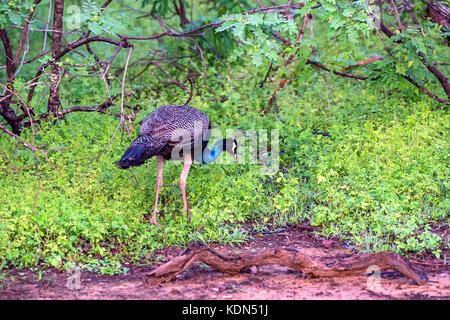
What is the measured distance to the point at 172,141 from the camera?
570 centimetres

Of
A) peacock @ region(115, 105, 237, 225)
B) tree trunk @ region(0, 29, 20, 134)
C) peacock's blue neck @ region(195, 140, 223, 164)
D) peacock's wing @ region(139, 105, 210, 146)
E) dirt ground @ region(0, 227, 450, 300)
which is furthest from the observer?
tree trunk @ region(0, 29, 20, 134)

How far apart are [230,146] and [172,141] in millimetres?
985

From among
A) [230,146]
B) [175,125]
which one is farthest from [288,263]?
[230,146]

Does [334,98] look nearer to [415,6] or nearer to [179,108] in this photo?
[415,6]

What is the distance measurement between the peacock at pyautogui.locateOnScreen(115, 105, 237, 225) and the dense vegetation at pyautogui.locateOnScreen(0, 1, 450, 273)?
213 millimetres

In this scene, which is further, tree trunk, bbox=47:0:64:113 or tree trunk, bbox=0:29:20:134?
tree trunk, bbox=0:29:20:134

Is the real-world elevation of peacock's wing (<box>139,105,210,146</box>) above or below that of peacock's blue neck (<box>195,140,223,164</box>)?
above

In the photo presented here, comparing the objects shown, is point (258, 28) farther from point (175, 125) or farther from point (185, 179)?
point (185, 179)

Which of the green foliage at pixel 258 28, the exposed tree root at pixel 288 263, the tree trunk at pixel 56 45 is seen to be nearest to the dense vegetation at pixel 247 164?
the green foliage at pixel 258 28

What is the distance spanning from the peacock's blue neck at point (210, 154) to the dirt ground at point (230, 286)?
1.66 metres

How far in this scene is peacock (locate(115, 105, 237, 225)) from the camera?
18.2 ft

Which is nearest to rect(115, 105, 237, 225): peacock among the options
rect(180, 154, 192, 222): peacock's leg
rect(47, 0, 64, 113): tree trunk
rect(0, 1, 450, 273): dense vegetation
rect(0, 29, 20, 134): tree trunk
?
rect(180, 154, 192, 222): peacock's leg

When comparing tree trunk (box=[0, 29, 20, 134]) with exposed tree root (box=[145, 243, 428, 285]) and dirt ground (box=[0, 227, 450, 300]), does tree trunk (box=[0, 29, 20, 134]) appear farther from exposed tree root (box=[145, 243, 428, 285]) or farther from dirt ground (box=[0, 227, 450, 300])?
exposed tree root (box=[145, 243, 428, 285])

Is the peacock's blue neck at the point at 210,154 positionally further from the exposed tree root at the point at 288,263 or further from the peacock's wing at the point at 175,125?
the exposed tree root at the point at 288,263
